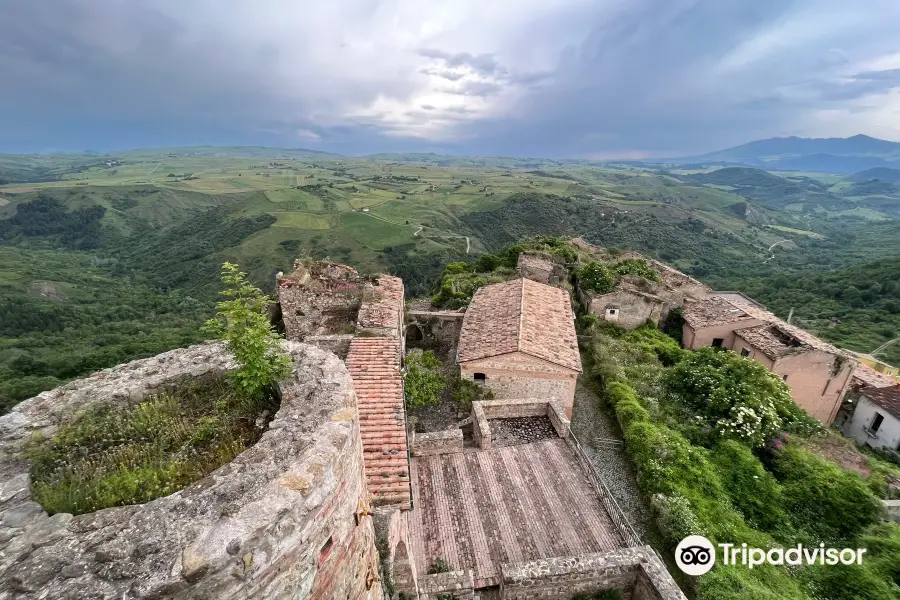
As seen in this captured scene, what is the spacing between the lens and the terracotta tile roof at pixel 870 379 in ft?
77.2

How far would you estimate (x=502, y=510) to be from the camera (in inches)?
457

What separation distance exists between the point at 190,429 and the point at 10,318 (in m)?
79.1

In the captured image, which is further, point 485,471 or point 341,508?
point 485,471

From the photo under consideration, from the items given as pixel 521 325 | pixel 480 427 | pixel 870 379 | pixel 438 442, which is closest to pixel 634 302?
pixel 521 325

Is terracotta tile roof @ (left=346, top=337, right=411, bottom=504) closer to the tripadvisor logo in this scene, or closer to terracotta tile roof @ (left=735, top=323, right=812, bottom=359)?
the tripadvisor logo

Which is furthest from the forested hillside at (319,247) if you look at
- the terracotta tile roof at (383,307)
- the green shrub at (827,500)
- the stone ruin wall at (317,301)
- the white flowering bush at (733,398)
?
the green shrub at (827,500)

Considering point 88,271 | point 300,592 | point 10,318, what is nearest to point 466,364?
point 300,592

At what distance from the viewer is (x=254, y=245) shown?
87125 mm

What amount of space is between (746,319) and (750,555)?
17177 millimetres

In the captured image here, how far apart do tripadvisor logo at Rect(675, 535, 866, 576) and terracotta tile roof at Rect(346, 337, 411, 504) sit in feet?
27.3

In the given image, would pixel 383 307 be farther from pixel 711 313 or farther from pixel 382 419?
pixel 711 313

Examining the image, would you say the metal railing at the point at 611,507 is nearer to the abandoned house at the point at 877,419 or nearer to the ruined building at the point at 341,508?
the ruined building at the point at 341,508

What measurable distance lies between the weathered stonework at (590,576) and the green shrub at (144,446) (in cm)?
733

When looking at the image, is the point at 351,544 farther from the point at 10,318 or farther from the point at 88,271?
the point at 88,271
